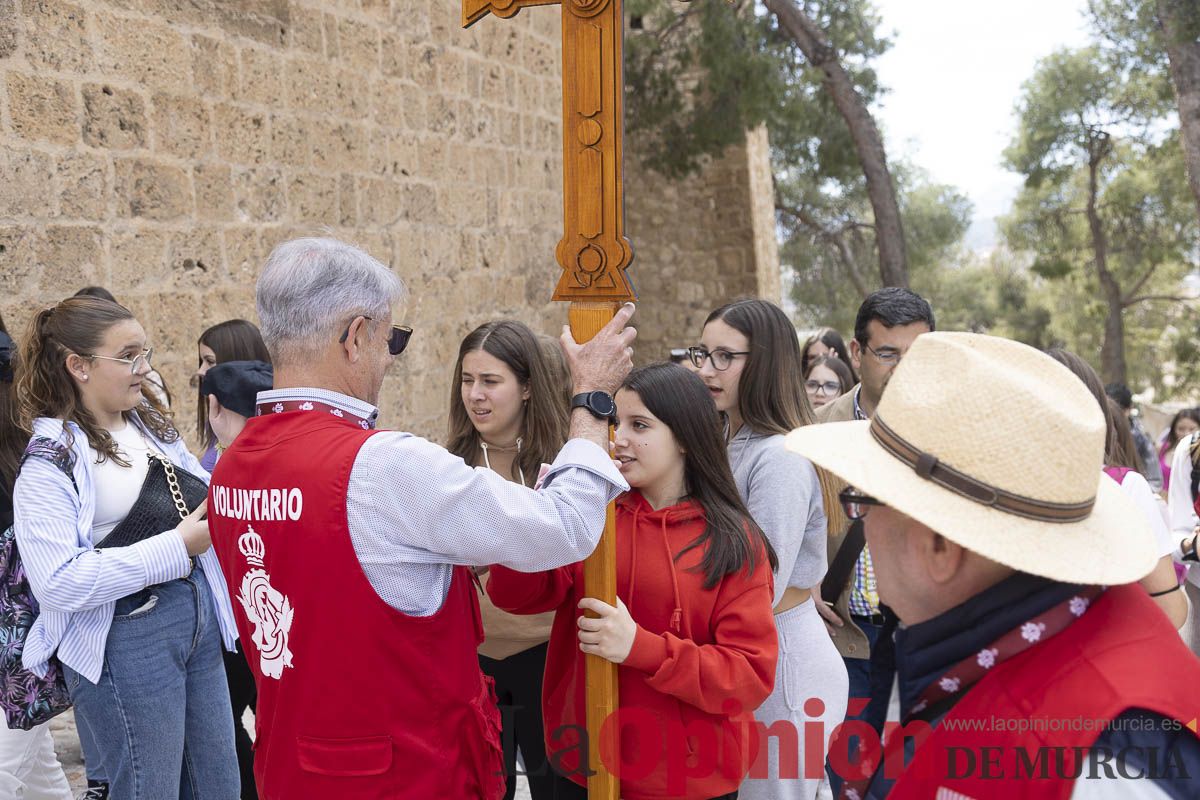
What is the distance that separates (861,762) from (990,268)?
3411 centimetres

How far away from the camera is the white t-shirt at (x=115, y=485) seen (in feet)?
9.25

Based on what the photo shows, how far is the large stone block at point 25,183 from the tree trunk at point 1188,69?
9534mm

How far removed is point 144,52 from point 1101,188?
73.2 ft

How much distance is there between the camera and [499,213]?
7930mm

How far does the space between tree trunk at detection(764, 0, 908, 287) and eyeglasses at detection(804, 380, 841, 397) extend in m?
8.01

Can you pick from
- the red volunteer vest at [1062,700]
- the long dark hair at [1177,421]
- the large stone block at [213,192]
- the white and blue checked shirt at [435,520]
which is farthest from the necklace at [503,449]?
the long dark hair at [1177,421]

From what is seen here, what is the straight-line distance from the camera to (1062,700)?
121 cm

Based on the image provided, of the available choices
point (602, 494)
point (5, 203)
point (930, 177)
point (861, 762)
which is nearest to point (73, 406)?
point (602, 494)

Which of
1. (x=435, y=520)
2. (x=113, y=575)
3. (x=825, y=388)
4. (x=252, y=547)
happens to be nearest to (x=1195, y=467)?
(x=825, y=388)

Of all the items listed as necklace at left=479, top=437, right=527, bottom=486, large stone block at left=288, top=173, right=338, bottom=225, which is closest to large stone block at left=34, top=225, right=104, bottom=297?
large stone block at left=288, top=173, right=338, bottom=225

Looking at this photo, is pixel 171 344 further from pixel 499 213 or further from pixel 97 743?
pixel 499 213

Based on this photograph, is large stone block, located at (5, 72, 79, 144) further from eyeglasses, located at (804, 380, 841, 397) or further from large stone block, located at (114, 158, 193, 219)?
eyeglasses, located at (804, 380, 841, 397)

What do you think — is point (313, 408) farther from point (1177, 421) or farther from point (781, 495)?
point (1177, 421)

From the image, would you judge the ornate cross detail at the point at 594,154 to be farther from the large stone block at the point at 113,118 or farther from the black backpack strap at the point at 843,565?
the large stone block at the point at 113,118
